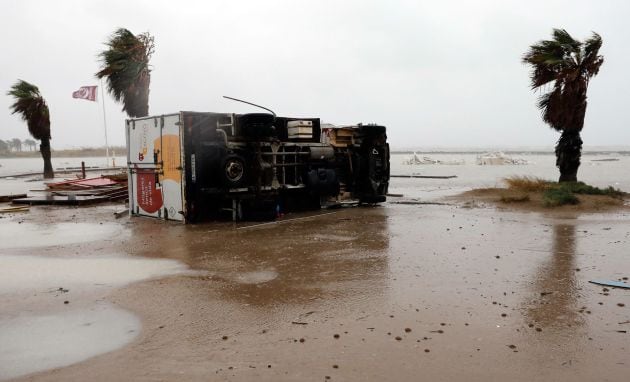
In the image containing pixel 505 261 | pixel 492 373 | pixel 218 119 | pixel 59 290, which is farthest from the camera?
pixel 218 119

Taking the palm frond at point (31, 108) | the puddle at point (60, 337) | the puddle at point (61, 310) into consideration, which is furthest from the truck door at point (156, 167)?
the palm frond at point (31, 108)

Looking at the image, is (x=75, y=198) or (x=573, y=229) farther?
(x=75, y=198)

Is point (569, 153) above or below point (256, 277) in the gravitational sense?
above

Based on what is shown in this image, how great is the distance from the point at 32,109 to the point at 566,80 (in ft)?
92.0

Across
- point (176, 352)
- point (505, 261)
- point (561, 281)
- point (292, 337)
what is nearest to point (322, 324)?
point (292, 337)

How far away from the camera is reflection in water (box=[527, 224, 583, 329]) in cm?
514

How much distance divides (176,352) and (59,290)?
9.35 ft

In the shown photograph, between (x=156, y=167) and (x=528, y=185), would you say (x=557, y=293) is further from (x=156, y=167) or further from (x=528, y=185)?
(x=528, y=185)

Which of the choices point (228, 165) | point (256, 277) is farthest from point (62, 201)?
point (256, 277)

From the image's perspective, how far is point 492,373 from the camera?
395 cm

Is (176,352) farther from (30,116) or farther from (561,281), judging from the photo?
(30,116)

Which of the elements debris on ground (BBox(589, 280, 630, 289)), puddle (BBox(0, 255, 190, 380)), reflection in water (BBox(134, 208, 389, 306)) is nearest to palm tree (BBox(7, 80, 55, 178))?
reflection in water (BBox(134, 208, 389, 306))

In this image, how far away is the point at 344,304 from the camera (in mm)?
5734

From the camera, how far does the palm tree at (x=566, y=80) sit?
16906 millimetres
